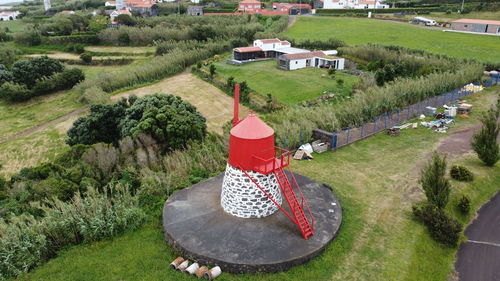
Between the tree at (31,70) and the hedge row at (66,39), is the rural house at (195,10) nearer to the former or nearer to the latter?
the hedge row at (66,39)

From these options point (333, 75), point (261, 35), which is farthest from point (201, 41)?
point (333, 75)

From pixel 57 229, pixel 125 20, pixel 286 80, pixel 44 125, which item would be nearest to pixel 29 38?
pixel 125 20

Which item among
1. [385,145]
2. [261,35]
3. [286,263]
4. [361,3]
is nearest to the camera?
[286,263]

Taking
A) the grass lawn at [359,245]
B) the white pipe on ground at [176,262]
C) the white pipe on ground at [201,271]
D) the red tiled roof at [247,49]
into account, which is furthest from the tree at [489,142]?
the red tiled roof at [247,49]

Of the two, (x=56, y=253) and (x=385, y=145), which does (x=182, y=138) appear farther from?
(x=385, y=145)

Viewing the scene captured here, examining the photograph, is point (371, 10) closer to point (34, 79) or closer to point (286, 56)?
point (286, 56)
